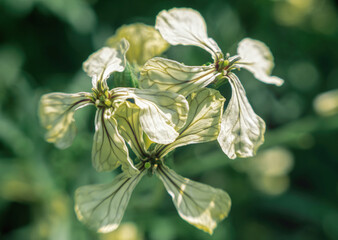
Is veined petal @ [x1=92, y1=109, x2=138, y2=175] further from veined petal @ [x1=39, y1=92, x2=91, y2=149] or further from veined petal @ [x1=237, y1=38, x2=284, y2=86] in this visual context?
veined petal @ [x1=237, y1=38, x2=284, y2=86]

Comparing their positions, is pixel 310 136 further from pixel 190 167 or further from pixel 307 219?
pixel 190 167

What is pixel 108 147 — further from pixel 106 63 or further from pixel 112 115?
pixel 106 63

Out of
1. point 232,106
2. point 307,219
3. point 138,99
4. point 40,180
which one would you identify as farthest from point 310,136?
point 40,180

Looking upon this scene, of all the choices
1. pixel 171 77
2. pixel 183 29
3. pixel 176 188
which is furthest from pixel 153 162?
pixel 183 29

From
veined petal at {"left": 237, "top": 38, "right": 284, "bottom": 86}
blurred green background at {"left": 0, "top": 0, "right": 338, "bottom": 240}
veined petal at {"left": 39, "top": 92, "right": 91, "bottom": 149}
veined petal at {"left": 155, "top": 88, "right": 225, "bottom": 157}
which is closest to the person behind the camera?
veined petal at {"left": 155, "top": 88, "right": 225, "bottom": 157}

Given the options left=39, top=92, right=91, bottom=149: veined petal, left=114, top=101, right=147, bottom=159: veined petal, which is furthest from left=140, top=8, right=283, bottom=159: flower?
left=39, top=92, right=91, bottom=149: veined petal
